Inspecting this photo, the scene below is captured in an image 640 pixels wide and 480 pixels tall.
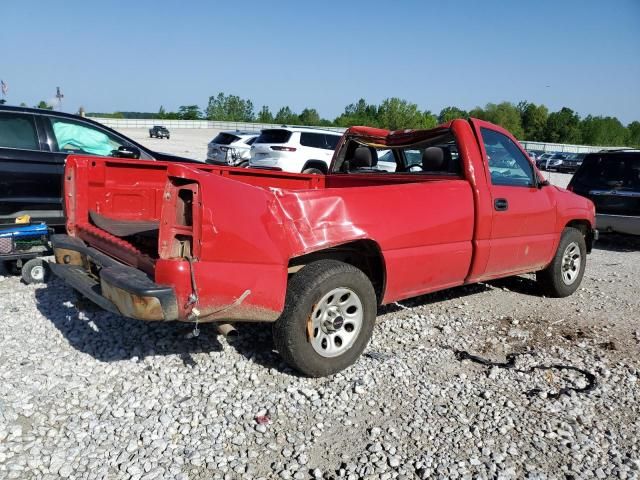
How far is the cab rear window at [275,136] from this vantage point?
15766 millimetres

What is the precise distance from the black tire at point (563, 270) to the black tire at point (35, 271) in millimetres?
5289

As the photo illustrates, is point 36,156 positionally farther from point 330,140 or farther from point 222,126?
point 222,126

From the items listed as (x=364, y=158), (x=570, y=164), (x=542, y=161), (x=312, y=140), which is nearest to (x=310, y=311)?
(x=364, y=158)

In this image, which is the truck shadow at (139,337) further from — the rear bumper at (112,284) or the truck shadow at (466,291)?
the rear bumper at (112,284)

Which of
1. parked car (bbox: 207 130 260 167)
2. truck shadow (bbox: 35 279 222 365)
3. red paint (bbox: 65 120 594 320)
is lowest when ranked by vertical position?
truck shadow (bbox: 35 279 222 365)

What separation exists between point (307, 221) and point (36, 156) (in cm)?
421

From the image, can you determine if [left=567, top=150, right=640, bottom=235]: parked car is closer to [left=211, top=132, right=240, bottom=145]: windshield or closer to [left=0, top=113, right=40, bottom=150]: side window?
[left=0, top=113, right=40, bottom=150]: side window

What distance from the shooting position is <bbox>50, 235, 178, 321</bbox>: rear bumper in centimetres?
292

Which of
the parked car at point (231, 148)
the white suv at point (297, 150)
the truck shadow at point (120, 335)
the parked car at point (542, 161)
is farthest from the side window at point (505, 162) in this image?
the parked car at point (542, 161)

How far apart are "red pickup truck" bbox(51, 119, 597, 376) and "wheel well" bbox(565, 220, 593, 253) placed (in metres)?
0.16

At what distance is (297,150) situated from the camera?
15523 millimetres

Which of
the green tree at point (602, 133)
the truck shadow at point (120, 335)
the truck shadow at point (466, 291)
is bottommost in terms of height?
the truck shadow at point (120, 335)

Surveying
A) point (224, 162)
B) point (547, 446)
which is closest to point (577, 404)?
point (547, 446)

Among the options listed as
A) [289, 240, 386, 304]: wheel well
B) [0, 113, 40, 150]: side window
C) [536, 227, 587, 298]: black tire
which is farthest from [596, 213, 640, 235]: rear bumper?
[0, 113, 40, 150]: side window
